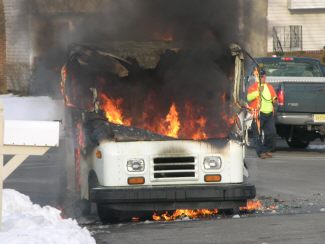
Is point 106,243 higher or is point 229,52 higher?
point 229,52

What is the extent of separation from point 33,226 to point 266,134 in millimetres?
10863

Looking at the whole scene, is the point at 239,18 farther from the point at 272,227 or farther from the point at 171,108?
the point at 272,227

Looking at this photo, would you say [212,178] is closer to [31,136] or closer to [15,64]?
[31,136]

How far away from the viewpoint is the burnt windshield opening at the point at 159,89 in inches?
461

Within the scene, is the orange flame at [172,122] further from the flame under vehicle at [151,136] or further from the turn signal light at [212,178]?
the turn signal light at [212,178]

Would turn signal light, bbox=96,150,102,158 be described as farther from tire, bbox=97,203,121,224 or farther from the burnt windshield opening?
tire, bbox=97,203,121,224

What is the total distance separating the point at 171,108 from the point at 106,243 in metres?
2.22

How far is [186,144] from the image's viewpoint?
11336 mm

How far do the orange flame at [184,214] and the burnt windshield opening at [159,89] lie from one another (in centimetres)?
92

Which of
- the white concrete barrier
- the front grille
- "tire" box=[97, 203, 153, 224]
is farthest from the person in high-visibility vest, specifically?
the white concrete barrier

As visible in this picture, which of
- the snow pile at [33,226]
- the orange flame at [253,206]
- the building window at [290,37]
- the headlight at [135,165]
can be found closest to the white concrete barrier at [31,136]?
the snow pile at [33,226]

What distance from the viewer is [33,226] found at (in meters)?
9.53

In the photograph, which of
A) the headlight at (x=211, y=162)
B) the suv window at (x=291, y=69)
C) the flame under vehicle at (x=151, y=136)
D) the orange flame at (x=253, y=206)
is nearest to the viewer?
the flame under vehicle at (x=151, y=136)

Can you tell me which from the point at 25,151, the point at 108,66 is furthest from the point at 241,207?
the point at 25,151
